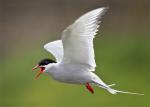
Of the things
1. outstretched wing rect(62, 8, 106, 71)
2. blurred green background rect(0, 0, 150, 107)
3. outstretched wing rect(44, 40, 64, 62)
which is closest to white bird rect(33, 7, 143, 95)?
outstretched wing rect(62, 8, 106, 71)

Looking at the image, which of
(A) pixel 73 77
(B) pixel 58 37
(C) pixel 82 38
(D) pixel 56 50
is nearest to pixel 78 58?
(A) pixel 73 77

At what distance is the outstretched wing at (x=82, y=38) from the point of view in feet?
27.4

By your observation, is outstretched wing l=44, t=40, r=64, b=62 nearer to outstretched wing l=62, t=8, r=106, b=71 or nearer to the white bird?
the white bird

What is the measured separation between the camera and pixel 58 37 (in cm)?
1716

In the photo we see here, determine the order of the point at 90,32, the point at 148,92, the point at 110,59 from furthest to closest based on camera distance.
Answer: the point at 110,59 < the point at 148,92 < the point at 90,32

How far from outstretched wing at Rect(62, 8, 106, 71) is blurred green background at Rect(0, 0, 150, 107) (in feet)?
18.1

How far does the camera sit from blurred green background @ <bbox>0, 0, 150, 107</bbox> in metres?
15.1

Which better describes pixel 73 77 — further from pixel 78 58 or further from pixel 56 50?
pixel 56 50

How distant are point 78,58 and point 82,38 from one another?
0.31m

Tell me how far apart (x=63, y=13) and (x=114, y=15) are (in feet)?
3.13

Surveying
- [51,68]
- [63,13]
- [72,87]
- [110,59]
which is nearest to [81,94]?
[72,87]

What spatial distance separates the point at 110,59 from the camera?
1739 cm

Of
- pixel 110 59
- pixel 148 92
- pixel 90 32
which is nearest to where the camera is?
pixel 90 32

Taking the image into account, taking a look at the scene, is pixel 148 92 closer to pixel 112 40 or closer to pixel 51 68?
pixel 112 40
